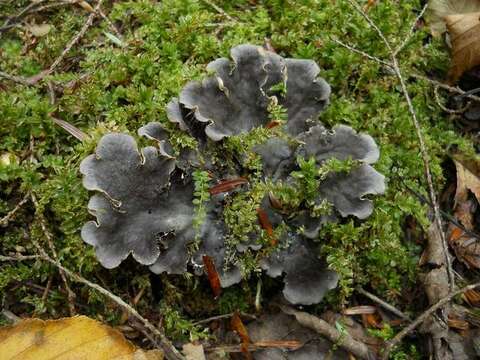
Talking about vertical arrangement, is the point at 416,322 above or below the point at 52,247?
below

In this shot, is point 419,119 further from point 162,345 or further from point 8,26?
point 8,26

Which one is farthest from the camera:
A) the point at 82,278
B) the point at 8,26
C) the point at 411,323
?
the point at 8,26

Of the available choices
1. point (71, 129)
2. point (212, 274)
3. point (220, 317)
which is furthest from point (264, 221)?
point (71, 129)

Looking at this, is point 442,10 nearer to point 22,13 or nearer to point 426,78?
point 426,78

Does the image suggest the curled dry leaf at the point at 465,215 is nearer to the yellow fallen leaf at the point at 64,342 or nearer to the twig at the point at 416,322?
the twig at the point at 416,322

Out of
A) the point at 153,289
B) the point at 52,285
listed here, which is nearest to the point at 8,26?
the point at 52,285

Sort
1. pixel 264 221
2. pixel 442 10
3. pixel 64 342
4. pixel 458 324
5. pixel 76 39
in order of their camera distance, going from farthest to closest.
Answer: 1. pixel 442 10
2. pixel 76 39
3. pixel 458 324
4. pixel 264 221
5. pixel 64 342
